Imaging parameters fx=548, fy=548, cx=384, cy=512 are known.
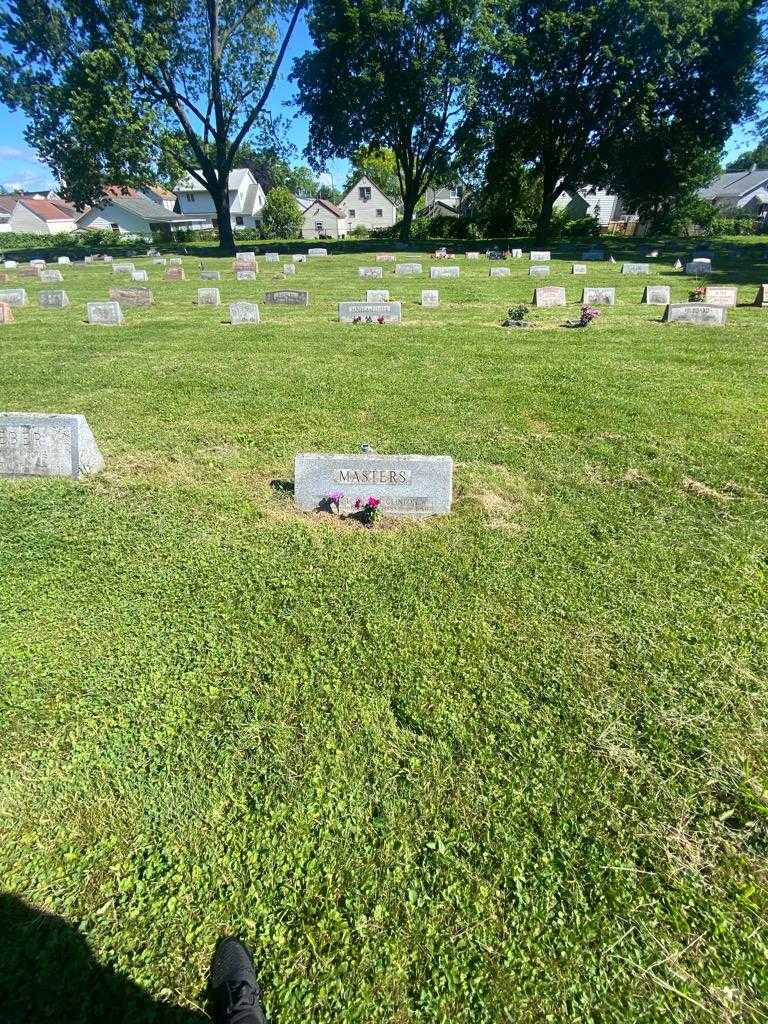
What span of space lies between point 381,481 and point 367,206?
73.4m

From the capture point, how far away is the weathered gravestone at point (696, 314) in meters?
12.5

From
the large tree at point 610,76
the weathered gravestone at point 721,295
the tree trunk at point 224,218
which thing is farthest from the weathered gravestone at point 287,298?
the large tree at point 610,76

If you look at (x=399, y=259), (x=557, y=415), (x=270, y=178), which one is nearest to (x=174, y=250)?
(x=399, y=259)

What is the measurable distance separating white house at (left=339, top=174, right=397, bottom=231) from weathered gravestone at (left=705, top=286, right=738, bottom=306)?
62.0 metres

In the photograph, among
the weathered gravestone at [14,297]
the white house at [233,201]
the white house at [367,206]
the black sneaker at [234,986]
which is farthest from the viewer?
the white house at [367,206]

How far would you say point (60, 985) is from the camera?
2039 millimetres

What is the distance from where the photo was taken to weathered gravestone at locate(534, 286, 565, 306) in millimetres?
15211

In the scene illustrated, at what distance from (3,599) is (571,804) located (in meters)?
3.98

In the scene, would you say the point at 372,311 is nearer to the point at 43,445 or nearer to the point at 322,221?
the point at 43,445

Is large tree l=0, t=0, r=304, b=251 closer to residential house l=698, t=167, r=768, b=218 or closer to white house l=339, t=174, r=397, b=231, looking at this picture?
white house l=339, t=174, r=397, b=231

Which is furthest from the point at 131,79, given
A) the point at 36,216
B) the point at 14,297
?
the point at 36,216

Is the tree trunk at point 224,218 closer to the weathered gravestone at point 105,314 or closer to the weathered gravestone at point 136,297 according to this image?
the weathered gravestone at point 136,297

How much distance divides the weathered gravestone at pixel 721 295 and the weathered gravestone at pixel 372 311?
27.7 ft

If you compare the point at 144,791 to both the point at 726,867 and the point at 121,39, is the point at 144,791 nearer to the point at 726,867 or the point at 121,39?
the point at 726,867
